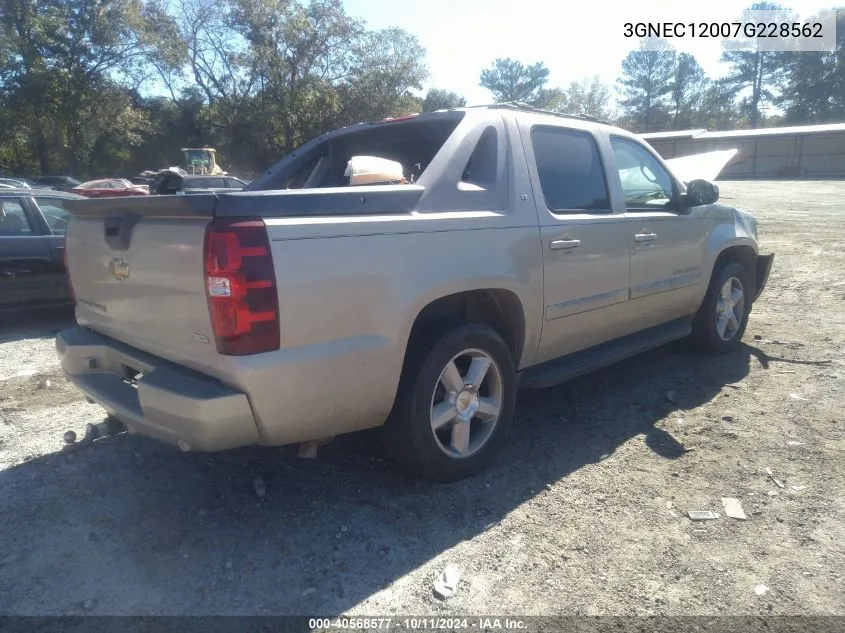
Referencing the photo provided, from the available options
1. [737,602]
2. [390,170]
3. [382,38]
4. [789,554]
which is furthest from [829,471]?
[382,38]

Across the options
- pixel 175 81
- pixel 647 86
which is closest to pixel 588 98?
pixel 647 86

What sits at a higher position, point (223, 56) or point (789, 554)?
point (223, 56)

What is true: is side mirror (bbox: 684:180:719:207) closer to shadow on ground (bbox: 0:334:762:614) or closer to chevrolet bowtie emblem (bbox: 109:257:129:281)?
shadow on ground (bbox: 0:334:762:614)

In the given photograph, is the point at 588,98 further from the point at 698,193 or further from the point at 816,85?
the point at 698,193

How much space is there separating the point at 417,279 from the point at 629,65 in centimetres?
7955

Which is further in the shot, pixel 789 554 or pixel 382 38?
pixel 382 38

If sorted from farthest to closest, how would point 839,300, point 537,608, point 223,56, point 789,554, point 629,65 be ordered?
point 629,65
point 223,56
point 839,300
point 789,554
point 537,608

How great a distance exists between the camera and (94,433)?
349 centimetres

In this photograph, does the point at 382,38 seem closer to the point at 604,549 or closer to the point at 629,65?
the point at 604,549

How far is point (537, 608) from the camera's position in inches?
96.0

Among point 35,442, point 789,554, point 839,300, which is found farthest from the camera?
point 839,300

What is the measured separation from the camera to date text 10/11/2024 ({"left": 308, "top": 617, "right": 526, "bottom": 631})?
233 cm

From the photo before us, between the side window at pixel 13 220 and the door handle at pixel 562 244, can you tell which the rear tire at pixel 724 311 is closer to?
the door handle at pixel 562 244

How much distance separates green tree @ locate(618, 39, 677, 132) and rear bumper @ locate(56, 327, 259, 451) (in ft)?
249
